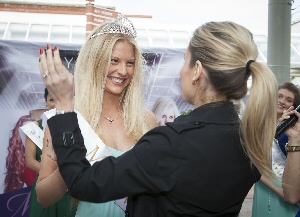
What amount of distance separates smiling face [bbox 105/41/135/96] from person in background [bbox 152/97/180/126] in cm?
195

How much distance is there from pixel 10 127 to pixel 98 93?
2040 millimetres

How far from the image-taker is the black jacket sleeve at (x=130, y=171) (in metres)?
1.03

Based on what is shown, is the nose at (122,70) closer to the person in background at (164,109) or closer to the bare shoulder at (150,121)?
the bare shoulder at (150,121)

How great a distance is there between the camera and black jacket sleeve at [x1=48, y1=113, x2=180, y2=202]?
1.03 meters

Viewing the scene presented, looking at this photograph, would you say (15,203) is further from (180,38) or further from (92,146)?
(180,38)

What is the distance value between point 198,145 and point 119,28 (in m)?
1.05

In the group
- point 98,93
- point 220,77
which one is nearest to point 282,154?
point 98,93

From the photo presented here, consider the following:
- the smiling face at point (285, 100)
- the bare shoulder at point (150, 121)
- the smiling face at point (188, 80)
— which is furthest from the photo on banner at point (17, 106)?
the smiling face at point (188, 80)

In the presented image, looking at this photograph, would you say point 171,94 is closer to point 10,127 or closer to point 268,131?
point 10,127

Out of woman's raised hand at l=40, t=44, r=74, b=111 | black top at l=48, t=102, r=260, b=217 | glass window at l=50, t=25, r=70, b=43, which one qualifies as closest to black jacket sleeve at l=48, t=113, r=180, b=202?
black top at l=48, t=102, r=260, b=217

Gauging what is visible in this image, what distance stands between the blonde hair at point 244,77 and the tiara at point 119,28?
0.78 meters

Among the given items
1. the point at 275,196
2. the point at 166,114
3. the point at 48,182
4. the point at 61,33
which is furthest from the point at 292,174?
the point at 61,33

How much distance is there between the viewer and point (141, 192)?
106cm

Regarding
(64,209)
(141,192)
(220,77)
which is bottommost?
(64,209)
